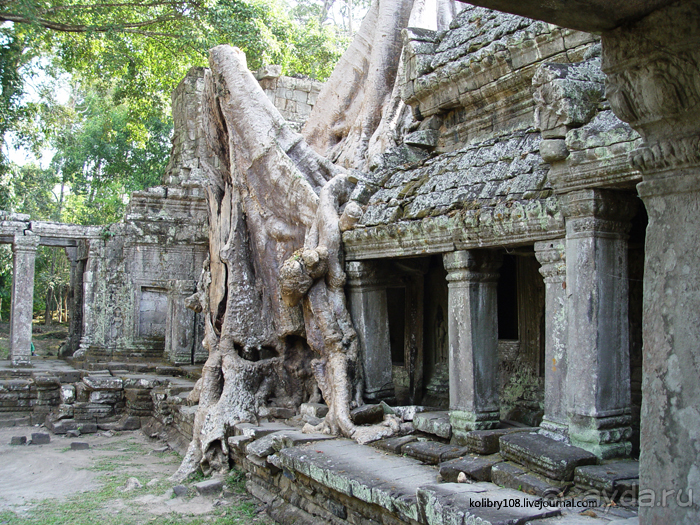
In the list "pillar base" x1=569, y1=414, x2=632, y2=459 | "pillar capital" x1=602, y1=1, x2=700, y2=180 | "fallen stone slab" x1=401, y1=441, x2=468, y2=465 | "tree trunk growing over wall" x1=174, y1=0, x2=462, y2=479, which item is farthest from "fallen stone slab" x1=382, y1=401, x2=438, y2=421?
"pillar capital" x1=602, y1=1, x2=700, y2=180

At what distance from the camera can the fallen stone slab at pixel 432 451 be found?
5.11 meters

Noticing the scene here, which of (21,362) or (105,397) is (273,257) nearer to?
(105,397)

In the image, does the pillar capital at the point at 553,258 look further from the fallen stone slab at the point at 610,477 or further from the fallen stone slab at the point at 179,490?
the fallen stone slab at the point at 179,490

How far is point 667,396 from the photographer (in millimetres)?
2232

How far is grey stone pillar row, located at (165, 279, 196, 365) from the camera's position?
1268 centimetres

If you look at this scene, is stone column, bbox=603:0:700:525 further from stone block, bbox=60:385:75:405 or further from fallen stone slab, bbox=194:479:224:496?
stone block, bbox=60:385:75:405

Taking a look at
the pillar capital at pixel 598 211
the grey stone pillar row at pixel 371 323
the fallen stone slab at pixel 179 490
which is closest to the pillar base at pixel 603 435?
the pillar capital at pixel 598 211

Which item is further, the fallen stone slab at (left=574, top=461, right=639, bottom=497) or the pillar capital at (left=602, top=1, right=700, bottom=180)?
the fallen stone slab at (left=574, top=461, right=639, bottom=497)

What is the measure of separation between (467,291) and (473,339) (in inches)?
15.8

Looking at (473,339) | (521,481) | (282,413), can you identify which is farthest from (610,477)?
(282,413)

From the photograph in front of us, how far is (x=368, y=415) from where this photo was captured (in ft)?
21.0

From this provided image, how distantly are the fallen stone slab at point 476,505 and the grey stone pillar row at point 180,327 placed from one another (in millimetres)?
9210

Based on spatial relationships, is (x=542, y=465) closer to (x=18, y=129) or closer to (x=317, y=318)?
(x=317, y=318)

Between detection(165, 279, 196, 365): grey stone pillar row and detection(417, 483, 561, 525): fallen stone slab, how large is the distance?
9210 millimetres
